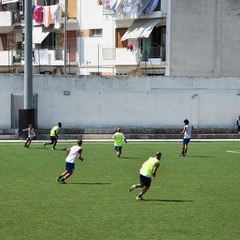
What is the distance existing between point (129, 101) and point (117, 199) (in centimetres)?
2617

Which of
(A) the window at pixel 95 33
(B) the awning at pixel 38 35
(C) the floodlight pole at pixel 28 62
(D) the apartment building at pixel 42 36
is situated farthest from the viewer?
(B) the awning at pixel 38 35

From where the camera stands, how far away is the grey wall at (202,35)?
163ft

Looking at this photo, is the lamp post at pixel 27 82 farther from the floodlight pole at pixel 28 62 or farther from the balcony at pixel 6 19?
the balcony at pixel 6 19

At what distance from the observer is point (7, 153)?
33.1 m

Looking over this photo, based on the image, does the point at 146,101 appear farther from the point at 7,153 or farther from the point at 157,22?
the point at 7,153

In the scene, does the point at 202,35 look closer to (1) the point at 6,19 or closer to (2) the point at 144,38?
(2) the point at 144,38

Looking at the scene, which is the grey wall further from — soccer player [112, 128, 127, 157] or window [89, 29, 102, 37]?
soccer player [112, 128, 127, 157]

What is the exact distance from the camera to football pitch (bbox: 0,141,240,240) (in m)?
15.0

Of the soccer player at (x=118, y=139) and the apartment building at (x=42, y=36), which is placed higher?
the apartment building at (x=42, y=36)

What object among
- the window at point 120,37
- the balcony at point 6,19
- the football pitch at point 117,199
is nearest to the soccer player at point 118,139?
the football pitch at point 117,199

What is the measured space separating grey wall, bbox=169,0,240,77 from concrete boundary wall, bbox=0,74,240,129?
5.25m

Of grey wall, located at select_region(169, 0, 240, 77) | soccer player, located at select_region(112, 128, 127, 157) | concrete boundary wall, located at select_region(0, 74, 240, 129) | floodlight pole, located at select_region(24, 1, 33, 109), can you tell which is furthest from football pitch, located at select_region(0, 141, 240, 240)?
grey wall, located at select_region(169, 0, 240, 77)

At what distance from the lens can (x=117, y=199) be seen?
19.2 m

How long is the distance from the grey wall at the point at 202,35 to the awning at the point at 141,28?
1.52 m
